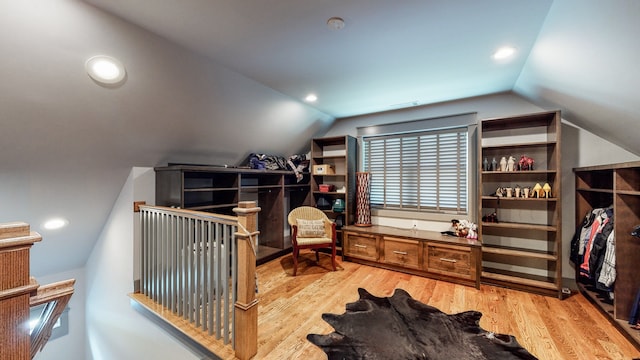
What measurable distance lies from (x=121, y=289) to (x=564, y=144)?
5.55 meters

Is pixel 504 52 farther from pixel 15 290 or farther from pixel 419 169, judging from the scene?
pixel 15 290

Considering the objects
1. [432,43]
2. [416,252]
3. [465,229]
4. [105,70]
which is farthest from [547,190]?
[105,70]

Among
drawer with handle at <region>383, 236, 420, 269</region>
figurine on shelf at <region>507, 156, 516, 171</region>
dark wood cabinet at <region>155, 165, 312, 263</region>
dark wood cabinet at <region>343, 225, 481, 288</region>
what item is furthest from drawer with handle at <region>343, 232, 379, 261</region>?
figurine on shelf at <region>507, 156, 516, 171</region>

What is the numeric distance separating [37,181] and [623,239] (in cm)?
531

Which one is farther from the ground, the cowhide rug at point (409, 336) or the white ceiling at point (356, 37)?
the white ceiling at point (356, 37)

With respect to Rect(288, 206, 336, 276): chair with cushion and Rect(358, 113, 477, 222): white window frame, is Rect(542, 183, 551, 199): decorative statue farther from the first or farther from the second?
Rect(288, 206, 336, 276): chair with cushion

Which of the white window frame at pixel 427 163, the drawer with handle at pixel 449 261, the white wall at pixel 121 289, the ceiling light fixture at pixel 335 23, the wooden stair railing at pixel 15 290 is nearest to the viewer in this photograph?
the wooden stair railing at pixel 15 290

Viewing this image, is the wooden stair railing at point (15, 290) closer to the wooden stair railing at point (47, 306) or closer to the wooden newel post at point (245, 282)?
the wooden stair railing at point (47, 306)

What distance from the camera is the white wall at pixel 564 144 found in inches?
110

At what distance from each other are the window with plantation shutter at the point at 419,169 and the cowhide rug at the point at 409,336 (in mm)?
1738

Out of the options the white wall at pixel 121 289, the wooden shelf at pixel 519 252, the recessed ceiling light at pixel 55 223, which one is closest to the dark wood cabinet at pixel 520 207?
the wooden shelf at pixel 519 252

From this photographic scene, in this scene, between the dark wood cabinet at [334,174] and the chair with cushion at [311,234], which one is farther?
the dark wood cabinet at [334,174]

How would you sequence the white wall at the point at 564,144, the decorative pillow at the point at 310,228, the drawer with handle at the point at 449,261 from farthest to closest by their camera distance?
the decorative pillow at the point at 310,228 → the drawer with handle at the point at 449,261 → the white wall at the point at 564,144

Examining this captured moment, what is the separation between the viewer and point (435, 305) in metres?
2.62
